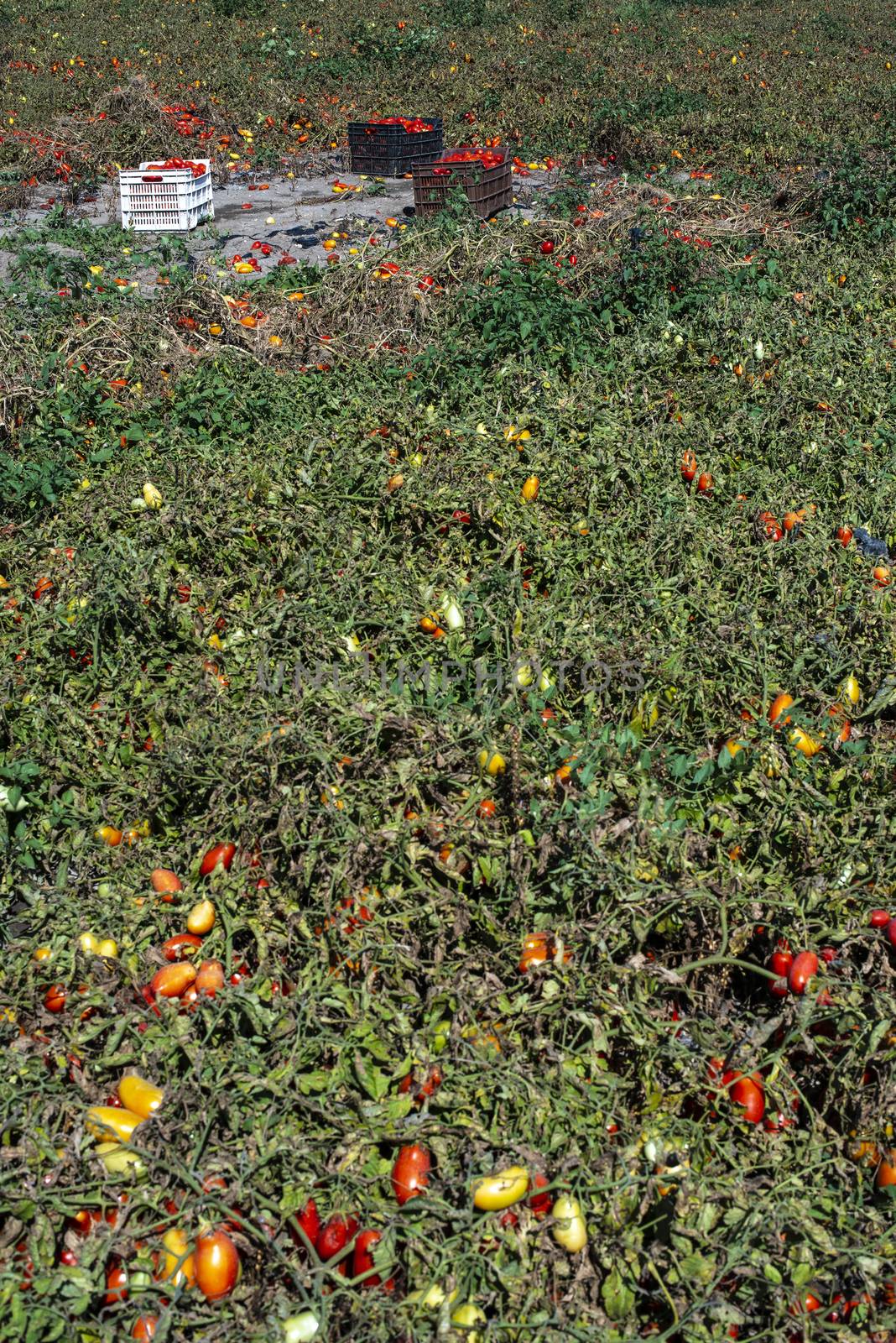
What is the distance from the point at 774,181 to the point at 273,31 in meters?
7.72

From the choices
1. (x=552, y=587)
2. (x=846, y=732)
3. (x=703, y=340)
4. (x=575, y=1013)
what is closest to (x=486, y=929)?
(x=575, y=1013)

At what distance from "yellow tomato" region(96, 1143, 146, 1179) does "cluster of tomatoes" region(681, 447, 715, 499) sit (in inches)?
123

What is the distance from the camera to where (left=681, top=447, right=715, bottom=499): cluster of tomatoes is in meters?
4.20

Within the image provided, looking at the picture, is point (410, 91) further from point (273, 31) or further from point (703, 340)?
point (703, 340)

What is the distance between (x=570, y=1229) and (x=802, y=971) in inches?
28.4

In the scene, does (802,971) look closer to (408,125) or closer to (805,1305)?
(805,1305)

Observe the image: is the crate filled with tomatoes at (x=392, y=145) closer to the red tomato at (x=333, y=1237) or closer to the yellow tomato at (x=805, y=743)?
the yellow tomato at (x=805, y=743)

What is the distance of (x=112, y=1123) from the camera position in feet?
6.55

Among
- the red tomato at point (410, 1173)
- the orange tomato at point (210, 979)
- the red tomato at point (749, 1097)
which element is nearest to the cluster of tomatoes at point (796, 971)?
the red tomato at point (749, 1097)

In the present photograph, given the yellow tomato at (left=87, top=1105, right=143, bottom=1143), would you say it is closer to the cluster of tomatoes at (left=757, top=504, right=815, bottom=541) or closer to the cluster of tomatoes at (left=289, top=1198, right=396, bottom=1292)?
the cluster of tomatoes at (left=289, top=1198, right=396, bottom=1292)

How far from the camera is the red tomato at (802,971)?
2.22 meters

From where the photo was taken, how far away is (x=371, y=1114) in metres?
2.01

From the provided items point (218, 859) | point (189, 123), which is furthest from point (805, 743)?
point (189, 123)

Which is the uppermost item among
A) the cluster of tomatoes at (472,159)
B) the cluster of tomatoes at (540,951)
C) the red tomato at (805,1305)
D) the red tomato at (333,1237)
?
the cluster of tomatoes at (472,159)
